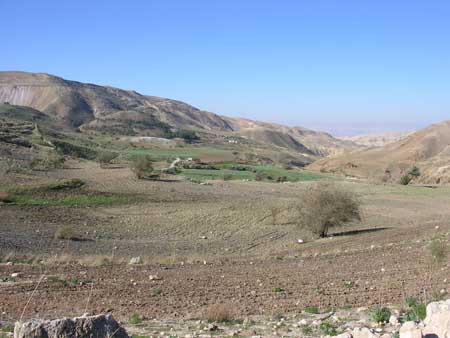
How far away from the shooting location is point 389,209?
5122 cm

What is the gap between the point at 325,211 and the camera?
3428cm

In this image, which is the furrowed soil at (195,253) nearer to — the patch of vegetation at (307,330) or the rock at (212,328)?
the rock at (212,328)

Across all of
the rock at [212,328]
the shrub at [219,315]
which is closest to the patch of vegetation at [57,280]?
the shrub at [219,315]

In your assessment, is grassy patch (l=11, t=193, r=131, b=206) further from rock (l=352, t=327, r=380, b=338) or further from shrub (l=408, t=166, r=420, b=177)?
shrub (l=408, t=166, r=420, b=177)

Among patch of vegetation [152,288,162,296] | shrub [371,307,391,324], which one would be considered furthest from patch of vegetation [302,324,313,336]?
patch of vegetation [152,288,162,296]

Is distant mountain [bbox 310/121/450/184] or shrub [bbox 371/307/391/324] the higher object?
distant mountain [bbox 310/121/450/184]

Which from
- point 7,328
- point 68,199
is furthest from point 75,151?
point 7,328

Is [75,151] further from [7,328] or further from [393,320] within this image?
[393,320]

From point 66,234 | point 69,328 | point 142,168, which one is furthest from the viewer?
point 142,168

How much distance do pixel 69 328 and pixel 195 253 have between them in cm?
2351

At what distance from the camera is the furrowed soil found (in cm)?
1425

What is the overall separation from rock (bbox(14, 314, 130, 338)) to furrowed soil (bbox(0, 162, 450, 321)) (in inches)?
189

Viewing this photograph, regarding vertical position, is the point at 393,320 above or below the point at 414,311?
below

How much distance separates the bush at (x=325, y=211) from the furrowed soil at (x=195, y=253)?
115 cm
